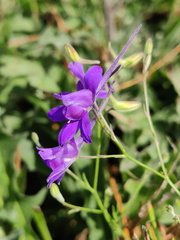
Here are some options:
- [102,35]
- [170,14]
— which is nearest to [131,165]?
[102,35]

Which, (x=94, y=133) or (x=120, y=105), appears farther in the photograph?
(x=94, y=133)

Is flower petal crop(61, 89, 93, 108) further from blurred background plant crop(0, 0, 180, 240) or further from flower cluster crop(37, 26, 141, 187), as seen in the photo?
blurred background plant crop(0, 0, 180, 240)

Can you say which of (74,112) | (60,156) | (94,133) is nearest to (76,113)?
(74,112)

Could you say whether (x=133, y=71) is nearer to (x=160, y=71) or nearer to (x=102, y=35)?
(x=160, y=71)

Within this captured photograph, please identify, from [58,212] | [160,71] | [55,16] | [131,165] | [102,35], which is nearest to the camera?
[131,165]

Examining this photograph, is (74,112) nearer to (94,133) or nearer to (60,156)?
(60,156)

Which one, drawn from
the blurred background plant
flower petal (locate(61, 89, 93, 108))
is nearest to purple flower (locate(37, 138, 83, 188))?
flower petal (locate(61, 89, 93, 108))
